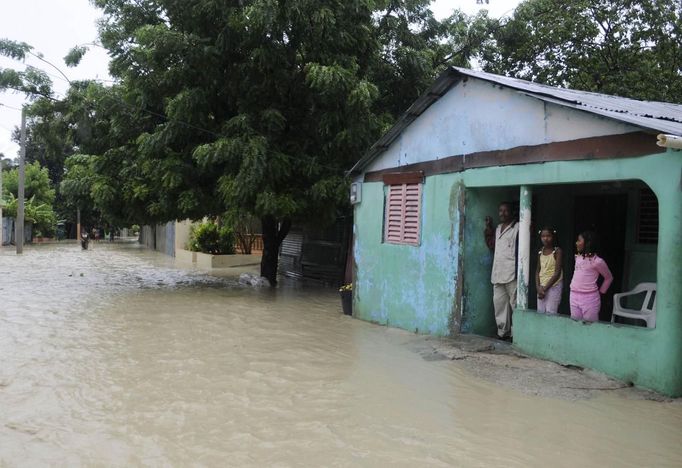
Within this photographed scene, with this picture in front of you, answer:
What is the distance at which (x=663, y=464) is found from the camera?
4.34 m

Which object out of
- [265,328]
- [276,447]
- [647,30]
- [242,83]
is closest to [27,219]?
[242,83]

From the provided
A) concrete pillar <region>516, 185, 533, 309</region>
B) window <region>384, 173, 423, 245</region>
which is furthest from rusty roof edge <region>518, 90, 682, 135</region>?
window <region>384, 173, 423, 245</region>

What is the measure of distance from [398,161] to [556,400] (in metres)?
5.11

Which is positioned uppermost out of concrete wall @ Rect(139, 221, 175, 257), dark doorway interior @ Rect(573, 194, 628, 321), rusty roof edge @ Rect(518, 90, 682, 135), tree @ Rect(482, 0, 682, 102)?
tree @ Rect(482, 0, 682, 102)

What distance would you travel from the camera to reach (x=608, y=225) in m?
8.71

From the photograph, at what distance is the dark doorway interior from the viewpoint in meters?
8.48

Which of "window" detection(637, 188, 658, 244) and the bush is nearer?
"window" detection(637, 188, 658, 244)

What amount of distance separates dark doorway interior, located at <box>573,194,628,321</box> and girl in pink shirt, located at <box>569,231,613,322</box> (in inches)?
76.6

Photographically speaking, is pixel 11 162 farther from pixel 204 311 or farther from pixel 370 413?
pixel 370 413

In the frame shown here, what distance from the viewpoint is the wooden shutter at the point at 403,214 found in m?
9.27

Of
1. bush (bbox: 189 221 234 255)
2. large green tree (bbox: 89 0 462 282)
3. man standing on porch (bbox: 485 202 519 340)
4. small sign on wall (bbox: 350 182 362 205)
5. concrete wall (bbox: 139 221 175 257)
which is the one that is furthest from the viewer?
concrete wall (bbox: 139 221 175 257)

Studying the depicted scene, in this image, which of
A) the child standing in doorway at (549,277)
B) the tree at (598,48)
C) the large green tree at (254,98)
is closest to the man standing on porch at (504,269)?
the child standing in doorway at (549,277)

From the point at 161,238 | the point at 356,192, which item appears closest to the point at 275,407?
the point at 356,192

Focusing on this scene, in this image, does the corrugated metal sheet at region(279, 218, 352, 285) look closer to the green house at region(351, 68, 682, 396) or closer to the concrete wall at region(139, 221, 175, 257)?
the green house at region(351, 68, 682, 396)
